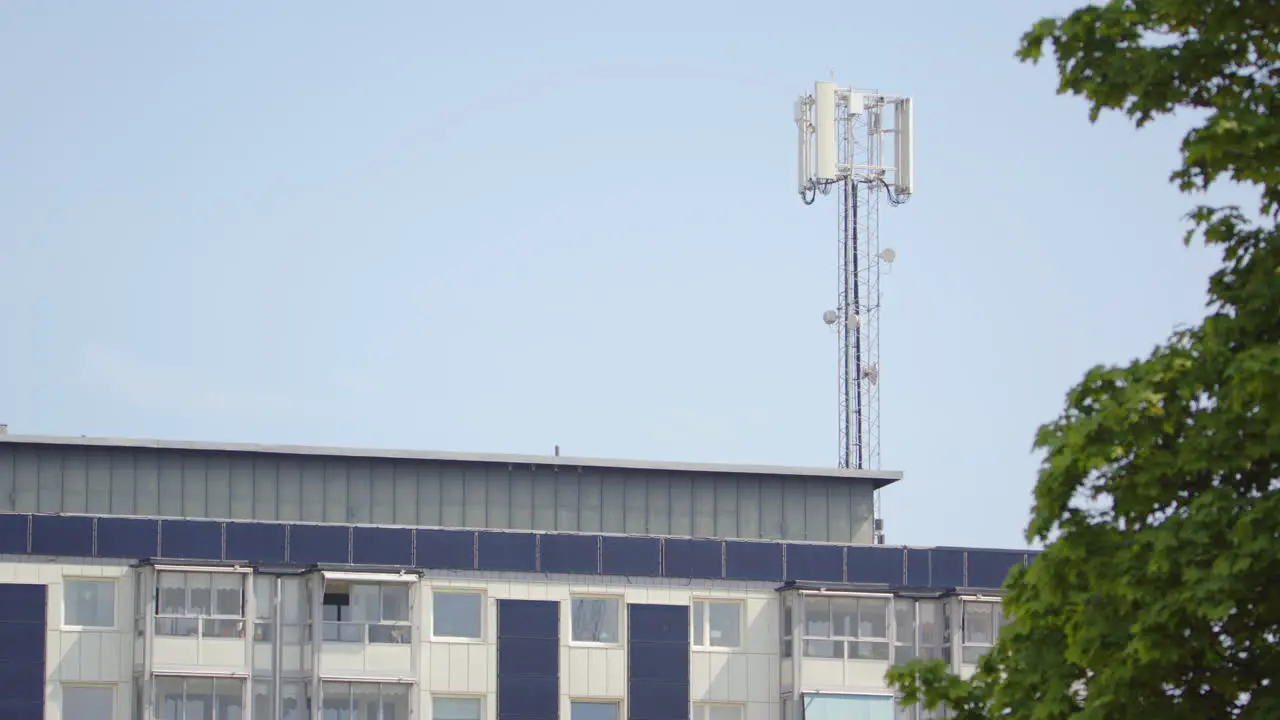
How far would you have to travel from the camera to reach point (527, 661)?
232ft

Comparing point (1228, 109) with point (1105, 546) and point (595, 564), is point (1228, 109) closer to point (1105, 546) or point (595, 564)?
point (1105, 546)

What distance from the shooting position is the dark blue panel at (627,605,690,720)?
7138cm

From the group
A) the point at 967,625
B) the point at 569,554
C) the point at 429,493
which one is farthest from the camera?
the point at 429,493

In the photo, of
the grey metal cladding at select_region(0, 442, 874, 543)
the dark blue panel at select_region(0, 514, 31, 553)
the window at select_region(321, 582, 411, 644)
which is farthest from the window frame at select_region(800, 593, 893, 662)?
the dark blue panel at select_region(0, 514, 31, 553)

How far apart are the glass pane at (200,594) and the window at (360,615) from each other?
2967 millimetres

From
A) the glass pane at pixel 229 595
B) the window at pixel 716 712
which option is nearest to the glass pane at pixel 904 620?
the window at pixel 716 712

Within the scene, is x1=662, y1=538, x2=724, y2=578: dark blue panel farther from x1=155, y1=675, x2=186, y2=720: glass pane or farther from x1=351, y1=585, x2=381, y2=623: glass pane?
x1=155, y1=675, x2=186, y2=720: glass pane

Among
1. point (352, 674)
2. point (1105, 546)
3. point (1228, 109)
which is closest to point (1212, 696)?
point (1105, 546)

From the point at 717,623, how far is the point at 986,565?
7867mm

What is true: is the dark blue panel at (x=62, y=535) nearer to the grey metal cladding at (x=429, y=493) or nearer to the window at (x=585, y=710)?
the grey metal cladding at (x=429, y=493)

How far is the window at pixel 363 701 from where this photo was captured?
69.4 metres

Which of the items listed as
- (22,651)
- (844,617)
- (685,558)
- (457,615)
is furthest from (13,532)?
(844,617)

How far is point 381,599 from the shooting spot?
69938 millimetres

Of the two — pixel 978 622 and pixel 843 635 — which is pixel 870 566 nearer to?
pixel 843 635
